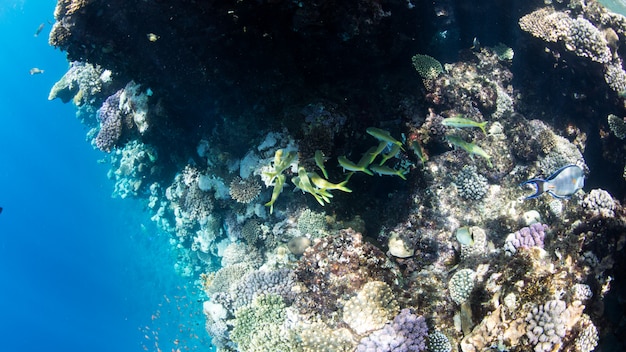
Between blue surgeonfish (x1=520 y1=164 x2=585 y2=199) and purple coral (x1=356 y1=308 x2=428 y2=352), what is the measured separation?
6.33 feet

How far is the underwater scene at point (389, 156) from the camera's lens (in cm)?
408

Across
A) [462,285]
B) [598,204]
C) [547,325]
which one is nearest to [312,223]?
[462,285]

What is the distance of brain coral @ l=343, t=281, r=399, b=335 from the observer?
166 inches

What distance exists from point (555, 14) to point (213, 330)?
1010cm

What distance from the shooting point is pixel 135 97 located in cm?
911

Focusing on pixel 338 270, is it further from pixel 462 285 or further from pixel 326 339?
pixel 462 285

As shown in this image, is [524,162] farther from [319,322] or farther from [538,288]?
[319,322]

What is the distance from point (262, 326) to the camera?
576 centimetres

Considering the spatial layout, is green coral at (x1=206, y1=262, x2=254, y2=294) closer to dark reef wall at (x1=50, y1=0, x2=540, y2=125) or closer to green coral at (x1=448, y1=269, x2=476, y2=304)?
dark reef wall at (x1=50, y1=0, x2=540, y2=125)

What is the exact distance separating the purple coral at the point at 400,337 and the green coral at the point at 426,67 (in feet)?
16.3

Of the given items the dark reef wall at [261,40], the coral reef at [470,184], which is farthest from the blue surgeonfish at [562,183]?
the dark reef wall at [261,40]

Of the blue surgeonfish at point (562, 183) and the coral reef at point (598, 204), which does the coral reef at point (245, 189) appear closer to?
the blue surgeonfish at point (562, 183)

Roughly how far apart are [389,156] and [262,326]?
3.62 metres

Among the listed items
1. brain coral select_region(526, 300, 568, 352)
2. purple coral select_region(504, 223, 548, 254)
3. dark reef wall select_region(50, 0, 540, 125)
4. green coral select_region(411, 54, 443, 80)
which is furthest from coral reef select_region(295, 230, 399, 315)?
Answer: green coral select_region(411, 54, 443, 80)
